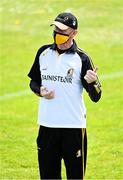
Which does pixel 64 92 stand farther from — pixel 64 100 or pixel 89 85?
pixel 89 85

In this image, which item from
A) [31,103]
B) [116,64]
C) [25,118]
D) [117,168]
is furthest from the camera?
[116,64]

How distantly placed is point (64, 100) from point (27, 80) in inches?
Result: 495

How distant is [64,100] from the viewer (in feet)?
26.9

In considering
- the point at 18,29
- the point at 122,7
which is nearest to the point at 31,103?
the point at 18,29

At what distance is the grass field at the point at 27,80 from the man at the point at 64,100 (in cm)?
326

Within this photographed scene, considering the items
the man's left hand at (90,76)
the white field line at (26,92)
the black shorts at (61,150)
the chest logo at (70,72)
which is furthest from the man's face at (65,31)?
the white field line at (26,92)

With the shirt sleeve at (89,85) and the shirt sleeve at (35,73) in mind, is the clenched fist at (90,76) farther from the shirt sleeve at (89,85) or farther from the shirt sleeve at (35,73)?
the shirt sleeve at (35,73)

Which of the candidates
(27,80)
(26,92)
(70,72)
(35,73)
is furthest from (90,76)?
(27,80)

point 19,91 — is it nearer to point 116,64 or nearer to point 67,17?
point 116,64

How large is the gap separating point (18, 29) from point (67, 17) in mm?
20649

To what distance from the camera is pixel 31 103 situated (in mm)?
17797

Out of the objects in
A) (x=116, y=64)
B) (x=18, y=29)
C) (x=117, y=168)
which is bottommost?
(x=117, y=168)

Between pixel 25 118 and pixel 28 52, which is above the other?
pixel 28 52

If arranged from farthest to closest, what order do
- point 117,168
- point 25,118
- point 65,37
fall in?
point 25,118 < point 117,168 < point 65,37
